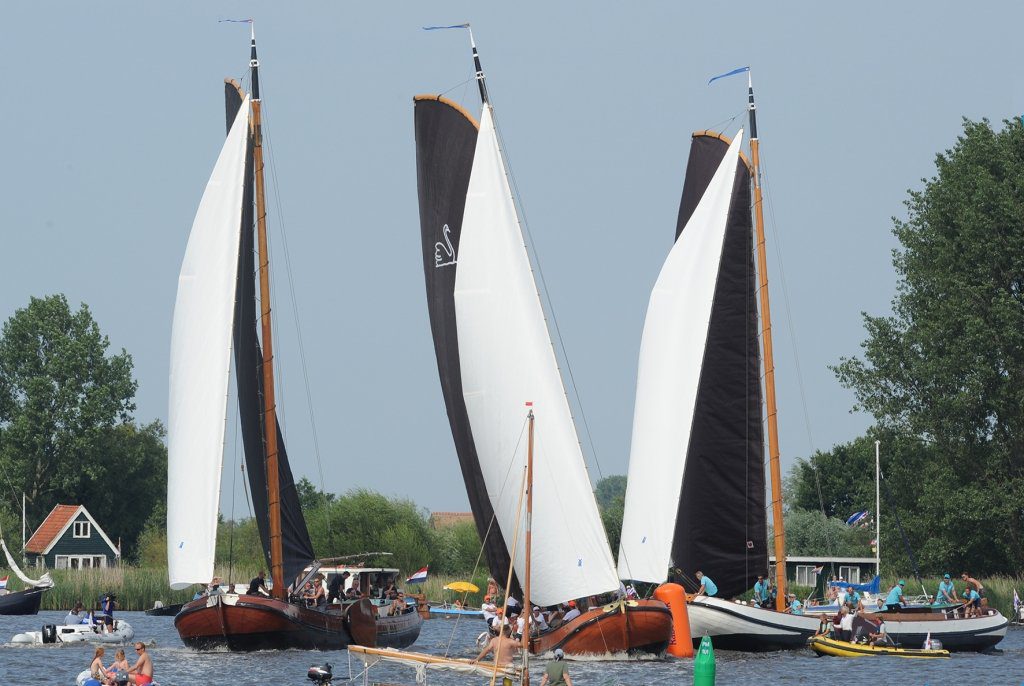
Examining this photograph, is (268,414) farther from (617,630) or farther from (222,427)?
(617,630)

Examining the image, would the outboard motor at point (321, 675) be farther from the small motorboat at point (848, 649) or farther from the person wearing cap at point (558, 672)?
the small motorboat at point (848, 649)

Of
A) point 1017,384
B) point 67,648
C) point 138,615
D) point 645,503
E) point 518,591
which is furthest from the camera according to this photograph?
point 138,615

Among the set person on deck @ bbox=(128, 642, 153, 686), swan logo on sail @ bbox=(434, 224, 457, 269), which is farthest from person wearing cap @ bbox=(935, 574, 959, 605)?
person on deck @ bbox=(128, 642, 153, 686)

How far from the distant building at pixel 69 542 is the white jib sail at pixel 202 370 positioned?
7058cm

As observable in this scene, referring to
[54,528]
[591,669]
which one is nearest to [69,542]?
[54,528]

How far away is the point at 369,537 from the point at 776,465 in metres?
54.8

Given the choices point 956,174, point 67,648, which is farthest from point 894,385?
point 67,648

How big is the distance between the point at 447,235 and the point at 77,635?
22.9 m

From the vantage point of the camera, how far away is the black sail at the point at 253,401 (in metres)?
47.0

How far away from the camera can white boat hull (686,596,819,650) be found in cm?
4550

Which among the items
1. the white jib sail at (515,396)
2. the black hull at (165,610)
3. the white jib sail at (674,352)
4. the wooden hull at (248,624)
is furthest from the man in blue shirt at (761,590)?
the black hull at (165,610)

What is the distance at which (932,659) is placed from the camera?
162 feet

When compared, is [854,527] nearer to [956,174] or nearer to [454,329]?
[956,174]

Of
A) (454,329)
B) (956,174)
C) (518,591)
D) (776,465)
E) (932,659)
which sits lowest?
(932,659)
